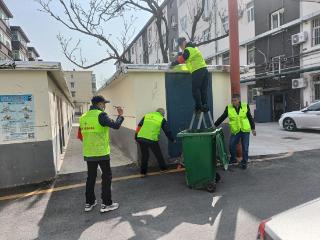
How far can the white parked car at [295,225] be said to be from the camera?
1793mm

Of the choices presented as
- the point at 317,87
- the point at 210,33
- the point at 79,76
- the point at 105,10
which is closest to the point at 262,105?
the point at 317,87

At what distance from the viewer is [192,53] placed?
245 inches

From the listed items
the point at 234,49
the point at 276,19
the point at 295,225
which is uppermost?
the point at 276,19

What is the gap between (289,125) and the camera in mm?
13773

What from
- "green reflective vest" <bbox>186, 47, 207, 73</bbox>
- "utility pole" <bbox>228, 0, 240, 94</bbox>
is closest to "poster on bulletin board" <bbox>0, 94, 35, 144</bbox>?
"green reflective vest" <bbox>186, 47, 207, 73</bbox>

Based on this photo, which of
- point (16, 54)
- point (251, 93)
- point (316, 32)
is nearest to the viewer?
point (316, 32)

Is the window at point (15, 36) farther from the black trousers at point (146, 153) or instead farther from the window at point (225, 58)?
the black trousers at point (146, 153)

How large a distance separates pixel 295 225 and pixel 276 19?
63.8 feet

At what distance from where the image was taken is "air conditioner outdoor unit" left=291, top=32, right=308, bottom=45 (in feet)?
52.7

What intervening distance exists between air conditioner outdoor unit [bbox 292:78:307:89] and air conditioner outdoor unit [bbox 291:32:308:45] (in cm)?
209

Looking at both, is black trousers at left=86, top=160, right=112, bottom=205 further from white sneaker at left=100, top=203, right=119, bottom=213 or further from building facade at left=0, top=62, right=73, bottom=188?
building facade at left=0, top=62, right=73, bottom=188

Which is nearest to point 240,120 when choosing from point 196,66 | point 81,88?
point 196,66

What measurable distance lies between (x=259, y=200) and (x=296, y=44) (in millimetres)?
14841

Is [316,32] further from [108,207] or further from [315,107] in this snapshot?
[108,207]
